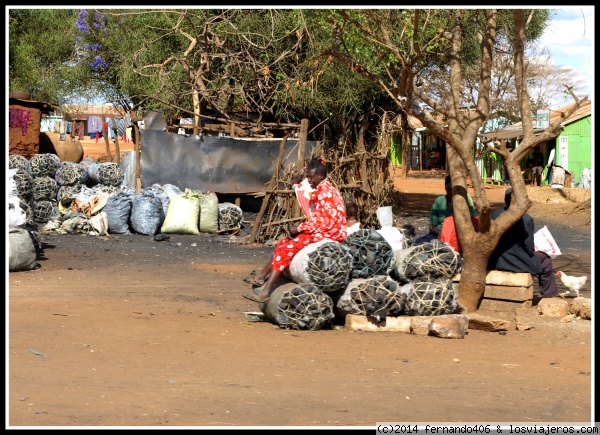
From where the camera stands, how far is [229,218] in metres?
16.6

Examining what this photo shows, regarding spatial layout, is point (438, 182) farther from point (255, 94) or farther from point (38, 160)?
point (38, 160)

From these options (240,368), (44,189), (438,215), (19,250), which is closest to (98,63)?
(44,189)

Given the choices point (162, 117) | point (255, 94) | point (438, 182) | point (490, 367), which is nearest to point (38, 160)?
point (162, 117)

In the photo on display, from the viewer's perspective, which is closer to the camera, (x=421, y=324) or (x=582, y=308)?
(x=421, y=324)

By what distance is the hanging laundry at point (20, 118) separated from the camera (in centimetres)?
2038

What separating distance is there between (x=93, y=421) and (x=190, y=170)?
13.1 metres

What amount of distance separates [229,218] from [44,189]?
388 centimetres

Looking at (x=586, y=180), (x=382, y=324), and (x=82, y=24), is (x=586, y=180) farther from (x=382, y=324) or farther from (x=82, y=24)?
(x=382, y=324)

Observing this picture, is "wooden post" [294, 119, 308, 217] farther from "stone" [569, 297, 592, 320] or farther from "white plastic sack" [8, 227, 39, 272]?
"stone" [569, 297, 592, 320]

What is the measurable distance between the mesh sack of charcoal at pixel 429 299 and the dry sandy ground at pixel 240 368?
31 cm

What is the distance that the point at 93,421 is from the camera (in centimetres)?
500

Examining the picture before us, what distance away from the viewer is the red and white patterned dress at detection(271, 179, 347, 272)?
8.56m

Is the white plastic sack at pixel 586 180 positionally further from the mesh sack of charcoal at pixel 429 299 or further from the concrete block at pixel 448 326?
the concrete block at pixel 448 326

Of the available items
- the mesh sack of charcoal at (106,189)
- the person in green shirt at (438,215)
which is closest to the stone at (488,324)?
the person in green shirt at (438,215)
